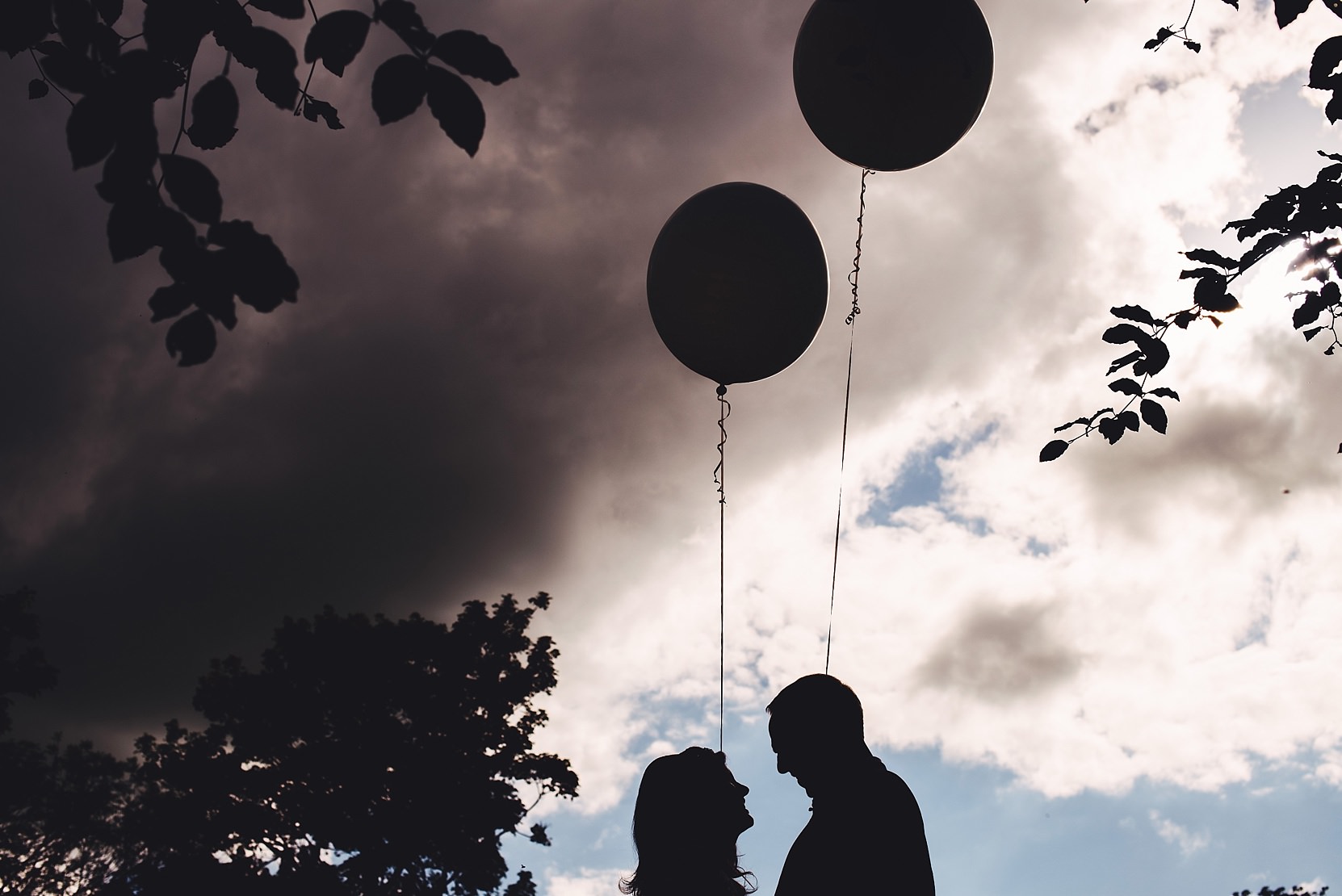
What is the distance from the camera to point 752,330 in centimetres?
→ 414

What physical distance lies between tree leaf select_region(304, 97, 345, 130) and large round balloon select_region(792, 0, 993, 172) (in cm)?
201

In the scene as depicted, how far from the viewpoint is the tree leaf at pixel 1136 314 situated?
326 cm

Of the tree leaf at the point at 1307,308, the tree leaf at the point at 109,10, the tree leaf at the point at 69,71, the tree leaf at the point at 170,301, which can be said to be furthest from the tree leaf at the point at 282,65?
the tree leaf at the point at 1307,308

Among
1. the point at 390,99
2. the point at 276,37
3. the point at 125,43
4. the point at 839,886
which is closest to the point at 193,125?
the point at 276,37

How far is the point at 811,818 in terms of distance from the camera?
240 cm

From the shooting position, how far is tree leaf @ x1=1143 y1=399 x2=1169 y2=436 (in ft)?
10.6

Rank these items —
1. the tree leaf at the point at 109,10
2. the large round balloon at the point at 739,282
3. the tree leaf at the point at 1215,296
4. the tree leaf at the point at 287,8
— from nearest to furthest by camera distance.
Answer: the tree leaf at the point at 287,8 < the tree leaf at the point at 109,10 < the tree leaf at the point at 1215,296 < the large round balloon at the point at 739,282

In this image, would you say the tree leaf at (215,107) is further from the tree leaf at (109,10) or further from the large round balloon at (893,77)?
the large round balloon at (893,77)

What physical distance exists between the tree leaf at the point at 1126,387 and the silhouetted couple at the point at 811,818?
1.75 meters

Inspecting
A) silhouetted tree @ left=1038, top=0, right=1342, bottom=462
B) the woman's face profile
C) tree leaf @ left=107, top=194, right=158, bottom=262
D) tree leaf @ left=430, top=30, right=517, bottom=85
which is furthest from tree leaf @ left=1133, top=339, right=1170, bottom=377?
tree leaf @ left=107, top=194, right=158, bottom=262

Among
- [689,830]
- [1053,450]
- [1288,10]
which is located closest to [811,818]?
[689,830]

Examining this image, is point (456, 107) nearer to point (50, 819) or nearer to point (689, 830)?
point (689, 830)

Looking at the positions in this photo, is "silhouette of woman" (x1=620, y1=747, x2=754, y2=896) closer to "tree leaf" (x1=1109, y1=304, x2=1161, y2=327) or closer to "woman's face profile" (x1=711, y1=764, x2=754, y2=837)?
"woman's face profile" (x1=711, y1=764, x2=754, y2=837)

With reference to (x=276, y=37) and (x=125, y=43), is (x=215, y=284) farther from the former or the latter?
(x=125, y=43)
